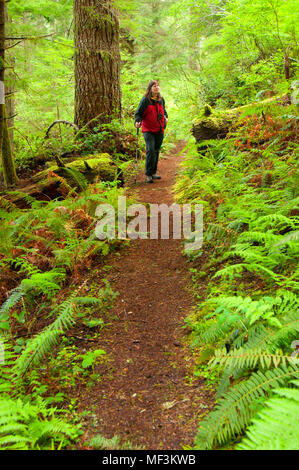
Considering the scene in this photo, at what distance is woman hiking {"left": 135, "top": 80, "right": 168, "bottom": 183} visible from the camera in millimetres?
7173

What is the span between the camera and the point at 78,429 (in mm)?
2039

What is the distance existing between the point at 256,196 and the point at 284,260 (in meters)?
1.30

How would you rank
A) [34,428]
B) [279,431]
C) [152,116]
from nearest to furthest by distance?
[279,431]
[34,428]
[152,116]

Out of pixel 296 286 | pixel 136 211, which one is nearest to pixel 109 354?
pixel 296 286

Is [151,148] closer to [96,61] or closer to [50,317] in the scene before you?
[96,61]

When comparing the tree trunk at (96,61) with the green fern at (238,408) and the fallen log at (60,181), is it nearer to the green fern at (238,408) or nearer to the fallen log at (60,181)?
the fallen log at (60,181)

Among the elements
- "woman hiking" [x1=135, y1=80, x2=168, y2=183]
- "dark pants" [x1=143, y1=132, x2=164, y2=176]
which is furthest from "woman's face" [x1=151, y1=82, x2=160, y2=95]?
"dark pants" [x1=143, y1=132, x2=164, y2=176]

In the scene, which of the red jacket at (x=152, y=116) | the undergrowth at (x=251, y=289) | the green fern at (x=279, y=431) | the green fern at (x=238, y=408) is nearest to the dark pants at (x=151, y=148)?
the red jacket at (x=152, y=116)

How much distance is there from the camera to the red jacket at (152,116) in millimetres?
7218

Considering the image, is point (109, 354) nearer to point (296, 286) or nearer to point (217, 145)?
point (296, 286)

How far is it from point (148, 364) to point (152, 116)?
613 cm

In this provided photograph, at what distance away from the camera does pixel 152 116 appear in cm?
733

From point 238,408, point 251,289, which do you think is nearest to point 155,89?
point 251,289

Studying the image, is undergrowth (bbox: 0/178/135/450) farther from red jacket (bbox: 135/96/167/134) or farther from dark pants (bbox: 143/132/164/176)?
red jacket (bbox: 135/96/167/134)
